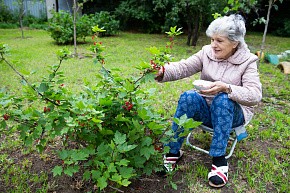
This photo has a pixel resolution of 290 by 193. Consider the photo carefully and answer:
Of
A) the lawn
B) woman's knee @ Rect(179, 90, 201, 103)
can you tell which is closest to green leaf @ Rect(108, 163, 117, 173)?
the lawn

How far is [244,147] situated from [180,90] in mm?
1829

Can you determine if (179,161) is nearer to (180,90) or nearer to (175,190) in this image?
(175,190)

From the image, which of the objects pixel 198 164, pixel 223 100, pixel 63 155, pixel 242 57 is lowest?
pixel 198 164

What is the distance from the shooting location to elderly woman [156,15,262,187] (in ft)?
7.04

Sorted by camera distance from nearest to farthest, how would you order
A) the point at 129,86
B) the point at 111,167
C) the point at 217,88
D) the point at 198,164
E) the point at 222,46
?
the point at 111,167, the point at 129,86, the point at 217,88, the point at 222,46, the point at 198,164

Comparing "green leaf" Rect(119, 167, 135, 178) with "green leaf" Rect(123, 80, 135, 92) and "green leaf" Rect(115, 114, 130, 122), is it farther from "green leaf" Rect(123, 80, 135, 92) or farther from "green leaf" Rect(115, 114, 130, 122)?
"green leaf" Rect(123, 80, 135, 92)

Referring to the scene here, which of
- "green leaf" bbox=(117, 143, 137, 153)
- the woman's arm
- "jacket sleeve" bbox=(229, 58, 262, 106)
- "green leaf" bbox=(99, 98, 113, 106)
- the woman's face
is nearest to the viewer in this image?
"green leaf" bbox=(117, 143, 137, 153)

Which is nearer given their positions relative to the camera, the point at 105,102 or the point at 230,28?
the point at 105,102

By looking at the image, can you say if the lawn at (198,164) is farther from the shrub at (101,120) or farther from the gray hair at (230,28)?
the gray hair at (230,28)

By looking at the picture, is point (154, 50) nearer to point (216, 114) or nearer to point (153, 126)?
point (153, 126)

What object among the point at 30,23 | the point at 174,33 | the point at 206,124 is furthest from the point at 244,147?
the point at 30,23

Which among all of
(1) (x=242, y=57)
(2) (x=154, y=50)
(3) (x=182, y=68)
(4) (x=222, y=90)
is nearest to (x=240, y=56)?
(1) (x=242, y=57)

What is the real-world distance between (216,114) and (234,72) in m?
0.39

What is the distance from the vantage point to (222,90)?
2148 mm
